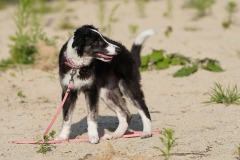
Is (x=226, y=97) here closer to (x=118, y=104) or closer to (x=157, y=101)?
(x=157, y=101)

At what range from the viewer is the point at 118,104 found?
6676 millimetres

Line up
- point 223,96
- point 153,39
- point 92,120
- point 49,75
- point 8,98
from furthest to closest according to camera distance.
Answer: point 153,39 < point 49,75 < point 8,98 < point 223,96 < point 92,120

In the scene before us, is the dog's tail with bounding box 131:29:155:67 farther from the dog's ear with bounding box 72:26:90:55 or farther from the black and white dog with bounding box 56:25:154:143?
the dog's ear with bounding box 72:26:90:55

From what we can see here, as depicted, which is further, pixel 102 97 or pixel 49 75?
pixel 49 75

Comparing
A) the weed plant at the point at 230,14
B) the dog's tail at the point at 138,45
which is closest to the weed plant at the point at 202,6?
the weed plant at the point at 230,14

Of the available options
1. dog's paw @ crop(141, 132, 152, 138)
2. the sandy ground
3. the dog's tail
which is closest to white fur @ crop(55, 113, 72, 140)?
the sandy ground

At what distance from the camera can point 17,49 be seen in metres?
9.85

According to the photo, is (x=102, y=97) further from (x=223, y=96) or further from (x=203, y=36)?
(x=203, y=36)

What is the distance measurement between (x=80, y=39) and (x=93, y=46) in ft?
0.55

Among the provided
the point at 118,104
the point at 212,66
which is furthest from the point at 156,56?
the point at 118,104

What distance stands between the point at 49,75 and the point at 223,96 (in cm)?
320


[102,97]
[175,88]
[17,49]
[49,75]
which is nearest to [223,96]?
[175,88]

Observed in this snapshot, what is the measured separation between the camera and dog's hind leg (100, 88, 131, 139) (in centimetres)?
653

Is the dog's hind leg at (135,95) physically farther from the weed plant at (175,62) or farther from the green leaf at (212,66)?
the green leaf at (212,66)
